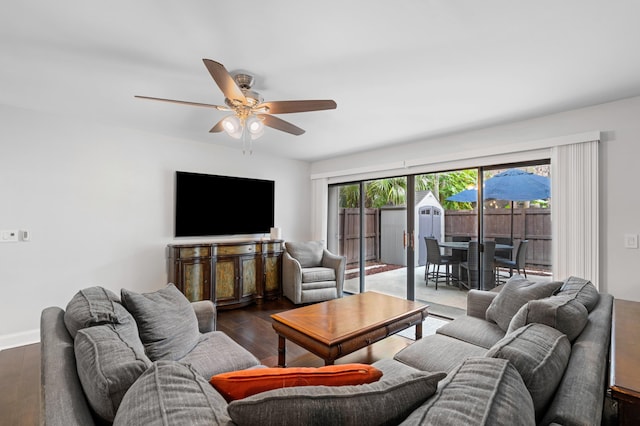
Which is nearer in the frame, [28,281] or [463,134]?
[28,281]

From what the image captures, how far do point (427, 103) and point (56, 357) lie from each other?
9.89 ft

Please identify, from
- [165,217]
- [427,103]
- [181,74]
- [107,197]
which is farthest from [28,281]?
[427,103]

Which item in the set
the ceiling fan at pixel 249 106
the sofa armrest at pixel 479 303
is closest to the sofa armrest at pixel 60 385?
the ceiling fan at pixel 249 106

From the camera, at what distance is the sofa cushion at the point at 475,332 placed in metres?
2.05

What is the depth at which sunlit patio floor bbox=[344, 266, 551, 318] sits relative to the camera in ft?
12.6

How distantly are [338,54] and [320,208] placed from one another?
3.52 m

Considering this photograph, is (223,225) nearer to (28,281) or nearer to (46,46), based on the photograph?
(28,281)

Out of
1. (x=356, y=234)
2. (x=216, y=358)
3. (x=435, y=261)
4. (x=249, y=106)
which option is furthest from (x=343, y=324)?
(x=356, y=234)

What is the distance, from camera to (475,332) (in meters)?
2.17

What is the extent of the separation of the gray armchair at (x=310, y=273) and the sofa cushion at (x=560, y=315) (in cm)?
304

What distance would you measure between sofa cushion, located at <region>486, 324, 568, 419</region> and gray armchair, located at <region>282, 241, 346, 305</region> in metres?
3.28

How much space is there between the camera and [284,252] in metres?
4.69

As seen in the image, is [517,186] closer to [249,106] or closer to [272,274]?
[249,106]

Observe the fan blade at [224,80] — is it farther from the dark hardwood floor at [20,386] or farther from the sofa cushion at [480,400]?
the dark hardwood floor at [20,386]
